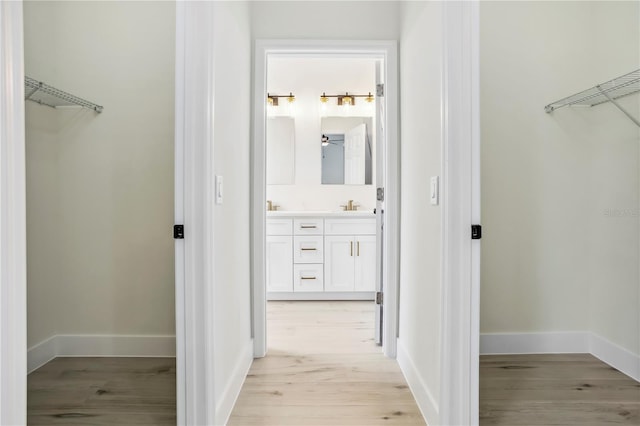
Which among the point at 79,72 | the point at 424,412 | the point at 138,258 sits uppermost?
the point at 79,72

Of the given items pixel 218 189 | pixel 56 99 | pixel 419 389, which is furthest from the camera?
pixel 56 99

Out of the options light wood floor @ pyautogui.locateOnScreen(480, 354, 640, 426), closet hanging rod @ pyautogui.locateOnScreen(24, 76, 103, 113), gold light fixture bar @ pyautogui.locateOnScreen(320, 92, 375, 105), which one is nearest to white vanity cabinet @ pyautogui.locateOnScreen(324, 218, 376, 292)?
gold light fixture bar @ pyautogui.locateOnScreen(320, 92, 375, 105)

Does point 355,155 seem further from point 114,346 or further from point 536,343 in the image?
point 114,346

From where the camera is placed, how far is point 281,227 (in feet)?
11.9

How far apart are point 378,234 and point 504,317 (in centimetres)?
96

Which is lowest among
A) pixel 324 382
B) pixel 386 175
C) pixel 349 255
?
pixel 324 382

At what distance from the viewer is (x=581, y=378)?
2047mm

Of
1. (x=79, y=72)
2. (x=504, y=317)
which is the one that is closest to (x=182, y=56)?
(x=79, y=72)

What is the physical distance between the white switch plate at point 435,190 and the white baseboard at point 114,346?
5.90ft

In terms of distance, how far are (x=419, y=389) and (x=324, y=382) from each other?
505 millimetres

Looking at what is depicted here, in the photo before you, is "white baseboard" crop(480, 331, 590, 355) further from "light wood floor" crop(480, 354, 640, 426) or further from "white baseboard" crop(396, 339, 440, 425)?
"white baseboard" crop(396, 339, 440, 425)
